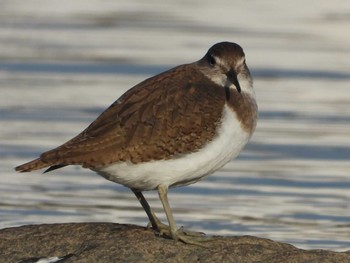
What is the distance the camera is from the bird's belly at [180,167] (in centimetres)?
1143

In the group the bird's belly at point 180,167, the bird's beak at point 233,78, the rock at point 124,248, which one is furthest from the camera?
the bird's beak at point 233,78

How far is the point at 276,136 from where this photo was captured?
18.5m

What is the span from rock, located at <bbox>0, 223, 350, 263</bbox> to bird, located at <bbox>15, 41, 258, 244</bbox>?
9.9 inches

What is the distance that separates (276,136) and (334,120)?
3.72 ft

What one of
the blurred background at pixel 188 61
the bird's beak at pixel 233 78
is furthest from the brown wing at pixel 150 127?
the blurred background at pixel 188 61

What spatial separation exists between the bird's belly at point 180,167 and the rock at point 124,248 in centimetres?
46

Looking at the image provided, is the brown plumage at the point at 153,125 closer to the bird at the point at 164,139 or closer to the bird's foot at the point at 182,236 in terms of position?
the bird at the point at 164,139

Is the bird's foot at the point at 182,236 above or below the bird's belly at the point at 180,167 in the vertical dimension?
below

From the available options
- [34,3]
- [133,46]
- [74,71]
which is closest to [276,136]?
[74,71]

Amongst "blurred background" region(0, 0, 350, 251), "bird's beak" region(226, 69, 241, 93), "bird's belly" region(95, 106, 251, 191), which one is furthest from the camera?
"blurred background" region(0, 0, 350, 251)

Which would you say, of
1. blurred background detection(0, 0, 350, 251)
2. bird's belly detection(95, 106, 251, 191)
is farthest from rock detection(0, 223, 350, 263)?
blurred background detection(0, 0, 350, 251)

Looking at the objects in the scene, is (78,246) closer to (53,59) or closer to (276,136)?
(276,136)

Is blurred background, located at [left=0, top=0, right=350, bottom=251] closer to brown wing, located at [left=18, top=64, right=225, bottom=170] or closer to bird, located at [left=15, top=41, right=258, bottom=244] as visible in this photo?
bird, located at [left=15, top=41, right=258, bottom=244]

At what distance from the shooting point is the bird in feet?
37.6
